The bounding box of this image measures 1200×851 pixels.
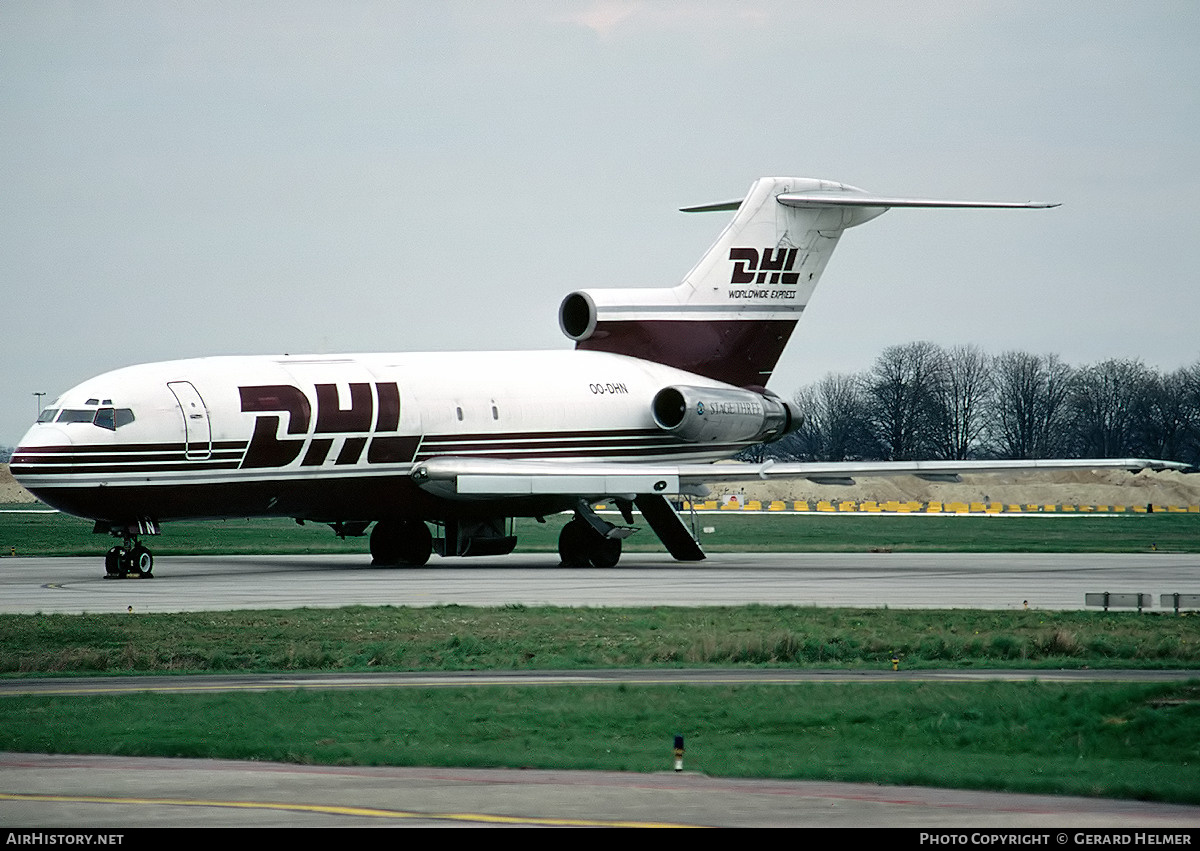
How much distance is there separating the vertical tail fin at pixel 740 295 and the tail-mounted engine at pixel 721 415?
5.00ft

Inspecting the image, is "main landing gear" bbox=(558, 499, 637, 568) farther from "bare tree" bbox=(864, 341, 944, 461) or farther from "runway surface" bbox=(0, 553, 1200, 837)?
"bare tree" bbox=(864, 341, 944, 461)

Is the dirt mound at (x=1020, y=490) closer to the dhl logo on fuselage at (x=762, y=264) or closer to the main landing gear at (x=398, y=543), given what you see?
the dhl logo on fuselage at (x=762, y=264)

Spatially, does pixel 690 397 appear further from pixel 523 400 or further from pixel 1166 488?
pixel 1166 488

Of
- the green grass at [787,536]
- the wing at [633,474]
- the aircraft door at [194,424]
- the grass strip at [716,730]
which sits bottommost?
the grass strip at [716,730]

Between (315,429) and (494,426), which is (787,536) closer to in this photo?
(494,426)

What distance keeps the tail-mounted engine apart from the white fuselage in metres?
0.52

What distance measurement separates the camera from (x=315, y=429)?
4397cm

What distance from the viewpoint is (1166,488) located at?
370ft

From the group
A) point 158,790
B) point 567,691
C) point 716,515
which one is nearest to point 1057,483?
point 716,515

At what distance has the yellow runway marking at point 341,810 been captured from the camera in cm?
1223

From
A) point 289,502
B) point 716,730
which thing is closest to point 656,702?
point 716,730

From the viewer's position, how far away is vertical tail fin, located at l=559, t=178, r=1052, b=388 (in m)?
53.7

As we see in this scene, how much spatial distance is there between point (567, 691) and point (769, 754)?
4.60 meters

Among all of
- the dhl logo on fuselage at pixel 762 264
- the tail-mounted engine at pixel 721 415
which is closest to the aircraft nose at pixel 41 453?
the tail-mounted engine at pixel 721 415
